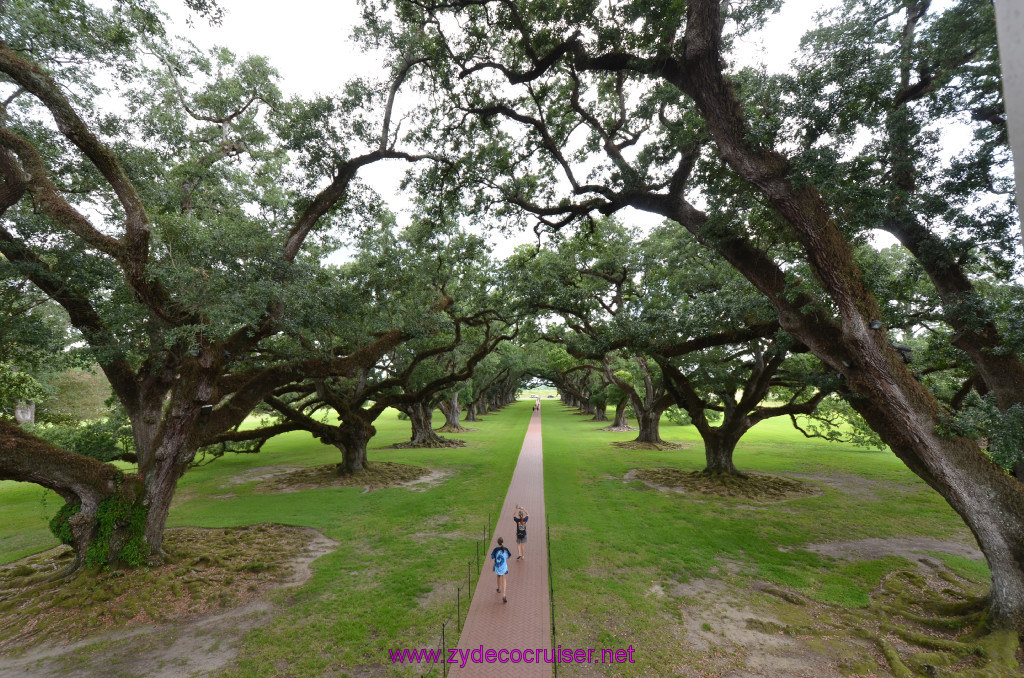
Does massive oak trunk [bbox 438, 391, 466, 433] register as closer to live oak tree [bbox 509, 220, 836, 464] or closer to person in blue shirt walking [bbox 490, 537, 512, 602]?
live oak tree [bbox 509, 220, 836, 464]

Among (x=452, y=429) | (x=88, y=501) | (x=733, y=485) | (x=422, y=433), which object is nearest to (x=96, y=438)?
(x=88, y=501)

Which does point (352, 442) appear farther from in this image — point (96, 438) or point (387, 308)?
point (96, 438)

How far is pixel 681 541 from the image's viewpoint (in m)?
10.7

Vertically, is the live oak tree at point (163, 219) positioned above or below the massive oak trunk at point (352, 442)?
above

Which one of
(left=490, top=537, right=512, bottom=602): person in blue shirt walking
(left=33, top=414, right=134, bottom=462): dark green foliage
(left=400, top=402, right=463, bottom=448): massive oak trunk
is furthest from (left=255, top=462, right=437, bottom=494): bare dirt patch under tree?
(left=490, top=537, right=512, bottom=602): person in blue shirt walking

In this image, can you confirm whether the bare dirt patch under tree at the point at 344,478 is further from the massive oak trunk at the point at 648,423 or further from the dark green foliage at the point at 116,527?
the massive oak trunk at the point at 648,423

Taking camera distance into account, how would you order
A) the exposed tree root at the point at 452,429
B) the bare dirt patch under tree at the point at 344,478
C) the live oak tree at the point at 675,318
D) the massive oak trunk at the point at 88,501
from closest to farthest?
1. the massive oak trunk at the point at 88,501
2. the live oak tree at the point at 675,318
3. the bare dirt patch under tree at the point at 344,478
4. the exposed tree root at the point at 452,429

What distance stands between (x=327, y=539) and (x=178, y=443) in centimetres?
451

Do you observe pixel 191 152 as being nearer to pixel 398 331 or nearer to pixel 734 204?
pixel 398 331

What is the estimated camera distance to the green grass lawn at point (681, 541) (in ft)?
23.0

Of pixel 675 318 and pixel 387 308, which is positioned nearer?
pixel 675 318

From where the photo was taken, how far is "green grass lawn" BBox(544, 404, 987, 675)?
6996 millimetres

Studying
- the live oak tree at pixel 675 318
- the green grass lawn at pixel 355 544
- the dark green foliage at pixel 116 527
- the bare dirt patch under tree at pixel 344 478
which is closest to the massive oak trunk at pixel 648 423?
the live oak tree at pixel 675 318

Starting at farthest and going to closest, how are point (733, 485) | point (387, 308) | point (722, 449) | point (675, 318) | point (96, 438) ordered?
1. point (722, 449)
2. point (733, 485)
3. point (387, 308)
4. point (96, 438)
5. point (675, 318)
